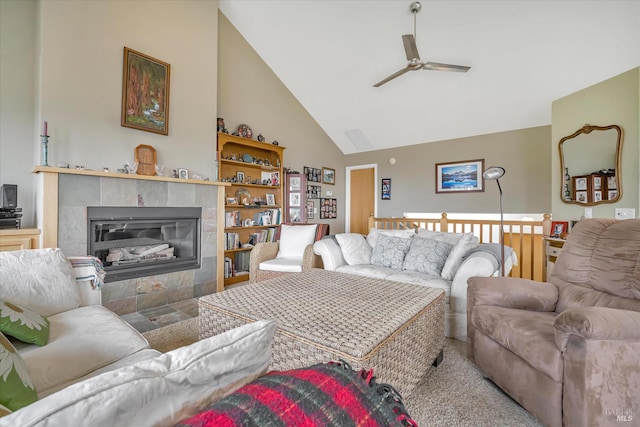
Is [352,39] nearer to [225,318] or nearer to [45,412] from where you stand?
[225,318]

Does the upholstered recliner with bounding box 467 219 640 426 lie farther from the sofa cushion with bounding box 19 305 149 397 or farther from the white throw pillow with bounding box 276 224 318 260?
the white throw pillow with bounding box 276 224 318 260

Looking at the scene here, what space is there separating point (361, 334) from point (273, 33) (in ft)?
14.5

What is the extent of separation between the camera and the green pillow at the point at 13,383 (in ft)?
2.25

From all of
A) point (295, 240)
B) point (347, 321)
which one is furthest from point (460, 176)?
point (347, 321)

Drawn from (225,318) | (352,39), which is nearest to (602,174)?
(352,39)

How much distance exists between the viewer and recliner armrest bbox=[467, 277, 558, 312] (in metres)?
1.72

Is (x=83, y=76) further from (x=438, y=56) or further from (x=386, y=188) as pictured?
(x=386, y=188)

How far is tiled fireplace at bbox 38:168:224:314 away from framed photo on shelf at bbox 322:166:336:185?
103 inches

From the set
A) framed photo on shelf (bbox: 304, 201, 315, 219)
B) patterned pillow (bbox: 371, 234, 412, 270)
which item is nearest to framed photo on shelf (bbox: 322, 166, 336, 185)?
framed photo on shelf (bbox: 304, 201, 315, 219)

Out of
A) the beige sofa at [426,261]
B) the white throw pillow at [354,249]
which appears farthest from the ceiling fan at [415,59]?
the white throw pillow at [354,249]

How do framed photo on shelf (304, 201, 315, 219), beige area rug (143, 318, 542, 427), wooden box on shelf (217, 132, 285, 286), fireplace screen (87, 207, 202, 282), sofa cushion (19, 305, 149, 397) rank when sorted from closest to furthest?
sofa cushion (19, 305, 149, 397)
beige area rug (143, 318, 542, 427)
fireplace screen (87, 207, 202, 282)
wooden box on shelf (217, 132, 285, 286)
framed photo on shelf (304, 201, 315, 219)

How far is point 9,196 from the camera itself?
2426mm

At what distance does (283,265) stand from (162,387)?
9.04ft

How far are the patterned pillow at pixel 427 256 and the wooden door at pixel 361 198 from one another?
10.1ft
